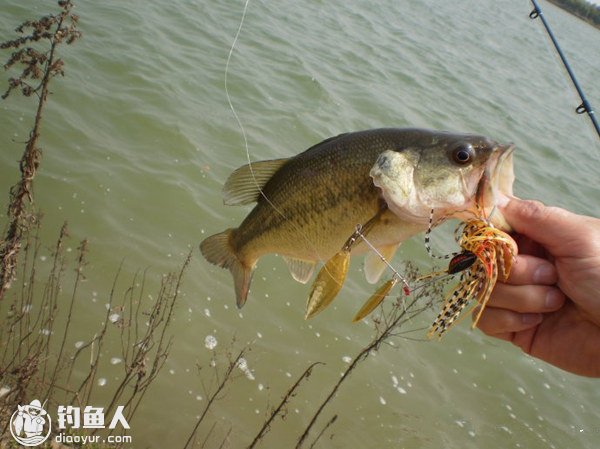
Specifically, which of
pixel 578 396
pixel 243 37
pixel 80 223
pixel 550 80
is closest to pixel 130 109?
pixel 80 223

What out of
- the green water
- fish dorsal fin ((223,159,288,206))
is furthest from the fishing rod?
the green water

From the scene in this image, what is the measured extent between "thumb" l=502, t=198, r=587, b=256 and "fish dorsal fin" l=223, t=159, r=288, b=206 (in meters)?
1.09

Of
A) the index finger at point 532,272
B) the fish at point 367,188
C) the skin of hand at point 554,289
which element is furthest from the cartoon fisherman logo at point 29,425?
the index finger at point 532,272

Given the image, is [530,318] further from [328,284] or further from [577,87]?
[577,87]

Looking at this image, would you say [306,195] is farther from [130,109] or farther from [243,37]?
[243,37]

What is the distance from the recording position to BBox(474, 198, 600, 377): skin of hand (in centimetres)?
216

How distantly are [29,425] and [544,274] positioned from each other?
9.49ft

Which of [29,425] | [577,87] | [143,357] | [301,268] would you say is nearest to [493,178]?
[301,268]

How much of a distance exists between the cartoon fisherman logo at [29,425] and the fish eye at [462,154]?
8.64 ft

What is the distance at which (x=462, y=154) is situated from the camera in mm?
2164

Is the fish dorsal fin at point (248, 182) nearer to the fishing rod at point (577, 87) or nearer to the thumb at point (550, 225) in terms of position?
the thumb at point (550, 225)

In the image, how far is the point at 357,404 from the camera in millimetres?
4781

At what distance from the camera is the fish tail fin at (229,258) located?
3.01 meters

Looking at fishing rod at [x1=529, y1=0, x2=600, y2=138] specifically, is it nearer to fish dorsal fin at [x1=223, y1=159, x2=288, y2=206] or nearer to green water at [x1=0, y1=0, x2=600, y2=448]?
fish dorsal fin at [x1=223, y1=159, x2=288, y2=206]
